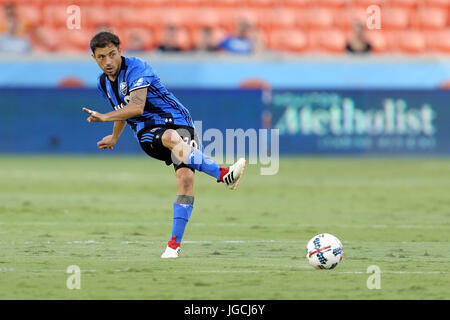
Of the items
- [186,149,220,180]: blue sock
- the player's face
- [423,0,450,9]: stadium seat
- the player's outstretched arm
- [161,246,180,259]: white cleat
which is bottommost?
[161,246,180,259]: white cleat

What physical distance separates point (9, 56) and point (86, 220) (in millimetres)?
12052

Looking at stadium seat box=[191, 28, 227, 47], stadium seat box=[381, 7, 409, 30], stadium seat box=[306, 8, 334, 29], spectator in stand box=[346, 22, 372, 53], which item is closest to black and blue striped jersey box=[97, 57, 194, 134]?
stadium seat box=[191, 28, 227, 47]

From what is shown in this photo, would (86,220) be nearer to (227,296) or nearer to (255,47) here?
(227,296)

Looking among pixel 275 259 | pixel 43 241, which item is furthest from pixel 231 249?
pixel 43 241

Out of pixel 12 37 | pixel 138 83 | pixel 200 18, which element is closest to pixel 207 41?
pixel 200 18

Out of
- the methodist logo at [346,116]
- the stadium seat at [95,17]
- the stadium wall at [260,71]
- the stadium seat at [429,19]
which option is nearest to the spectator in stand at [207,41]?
the stadium wall at [260,71]

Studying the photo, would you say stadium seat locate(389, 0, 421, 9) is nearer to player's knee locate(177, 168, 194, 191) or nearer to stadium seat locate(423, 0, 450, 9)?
stadium seat locate(423, 0, 450, 9)

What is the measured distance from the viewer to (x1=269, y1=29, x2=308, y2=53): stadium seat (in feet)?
79.1

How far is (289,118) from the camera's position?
21453 mm

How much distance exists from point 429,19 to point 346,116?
550 centimetres

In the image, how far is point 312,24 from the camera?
2462cm

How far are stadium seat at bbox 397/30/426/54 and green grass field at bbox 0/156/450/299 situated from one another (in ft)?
21.8

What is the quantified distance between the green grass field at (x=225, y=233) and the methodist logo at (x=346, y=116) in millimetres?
2900

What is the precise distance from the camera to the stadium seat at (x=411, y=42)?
2450cm
